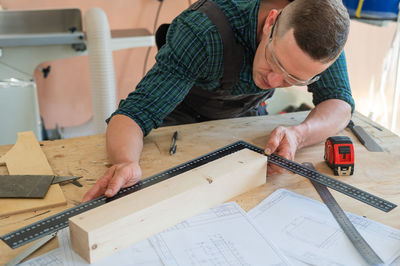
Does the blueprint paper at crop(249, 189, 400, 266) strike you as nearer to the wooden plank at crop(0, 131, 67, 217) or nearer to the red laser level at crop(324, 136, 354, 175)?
the red laser level at crop(324, 136, 354, 175)

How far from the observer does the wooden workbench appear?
1124mm

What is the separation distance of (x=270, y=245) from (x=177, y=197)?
0.25 meters

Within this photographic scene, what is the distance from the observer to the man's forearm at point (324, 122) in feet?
4.84

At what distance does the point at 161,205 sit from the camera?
1.00 meters

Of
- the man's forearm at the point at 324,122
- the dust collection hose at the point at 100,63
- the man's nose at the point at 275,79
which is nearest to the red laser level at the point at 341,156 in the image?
the man's forearm at the point at 324,122

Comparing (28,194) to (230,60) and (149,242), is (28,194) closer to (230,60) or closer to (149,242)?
(149,242)

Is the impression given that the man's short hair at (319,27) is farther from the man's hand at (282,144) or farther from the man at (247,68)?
the man's hand at (282,144)

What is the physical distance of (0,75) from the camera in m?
2.29

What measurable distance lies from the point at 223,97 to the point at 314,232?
2.75 feet

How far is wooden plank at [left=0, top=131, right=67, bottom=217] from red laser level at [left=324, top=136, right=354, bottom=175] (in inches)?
31.2

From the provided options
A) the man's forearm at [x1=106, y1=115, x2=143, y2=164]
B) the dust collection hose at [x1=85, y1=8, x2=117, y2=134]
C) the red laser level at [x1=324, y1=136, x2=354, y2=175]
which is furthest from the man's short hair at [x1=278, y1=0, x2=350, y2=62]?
the dust collection hose at [x1=85, y1=8, x2=117, y2=134]

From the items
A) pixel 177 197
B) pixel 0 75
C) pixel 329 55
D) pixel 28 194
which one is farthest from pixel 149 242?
pixel 0 75

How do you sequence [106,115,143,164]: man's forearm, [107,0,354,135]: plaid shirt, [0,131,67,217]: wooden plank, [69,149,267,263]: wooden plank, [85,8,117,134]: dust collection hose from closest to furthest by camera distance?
[69,149,267,263]: wooden plank → [0,131,67,217]: wooden plank → [106,115,143,164]: man's forearm → [107,0,354,135]: plaid shirt → [85,8,117,134]: dust collection hose

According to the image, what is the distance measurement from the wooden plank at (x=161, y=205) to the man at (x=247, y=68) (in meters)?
0.12
